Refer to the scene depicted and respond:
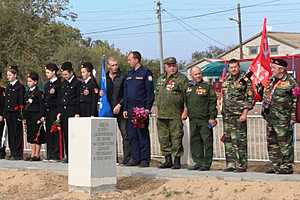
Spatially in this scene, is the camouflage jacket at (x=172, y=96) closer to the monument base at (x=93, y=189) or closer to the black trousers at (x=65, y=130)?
the monument base at (x=93, y=189)

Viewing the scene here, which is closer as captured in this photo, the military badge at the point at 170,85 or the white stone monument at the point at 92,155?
the white stone monument at the point at 92,155

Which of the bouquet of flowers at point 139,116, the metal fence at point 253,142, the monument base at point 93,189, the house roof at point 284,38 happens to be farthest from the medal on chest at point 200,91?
the house roof at point 284,38

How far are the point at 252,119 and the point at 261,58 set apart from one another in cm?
123

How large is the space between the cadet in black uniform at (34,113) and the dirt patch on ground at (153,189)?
1.75 m

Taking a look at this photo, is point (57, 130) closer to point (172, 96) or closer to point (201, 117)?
point (172, 96)

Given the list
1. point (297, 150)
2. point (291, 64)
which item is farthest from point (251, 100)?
point (291, 64)

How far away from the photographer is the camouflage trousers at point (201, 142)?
1120 centimetres

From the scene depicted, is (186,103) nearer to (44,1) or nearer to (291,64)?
(291,64)

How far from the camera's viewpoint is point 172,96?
11.4 m

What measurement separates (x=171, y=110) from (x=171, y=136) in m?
0.44

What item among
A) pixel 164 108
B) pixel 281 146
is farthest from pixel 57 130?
pixel 281 146

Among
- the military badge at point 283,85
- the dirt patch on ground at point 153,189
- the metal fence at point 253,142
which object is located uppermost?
the military badge at point 283,85

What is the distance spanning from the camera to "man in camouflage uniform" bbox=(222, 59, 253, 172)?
35.3 ft

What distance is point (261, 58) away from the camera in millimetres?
13602
